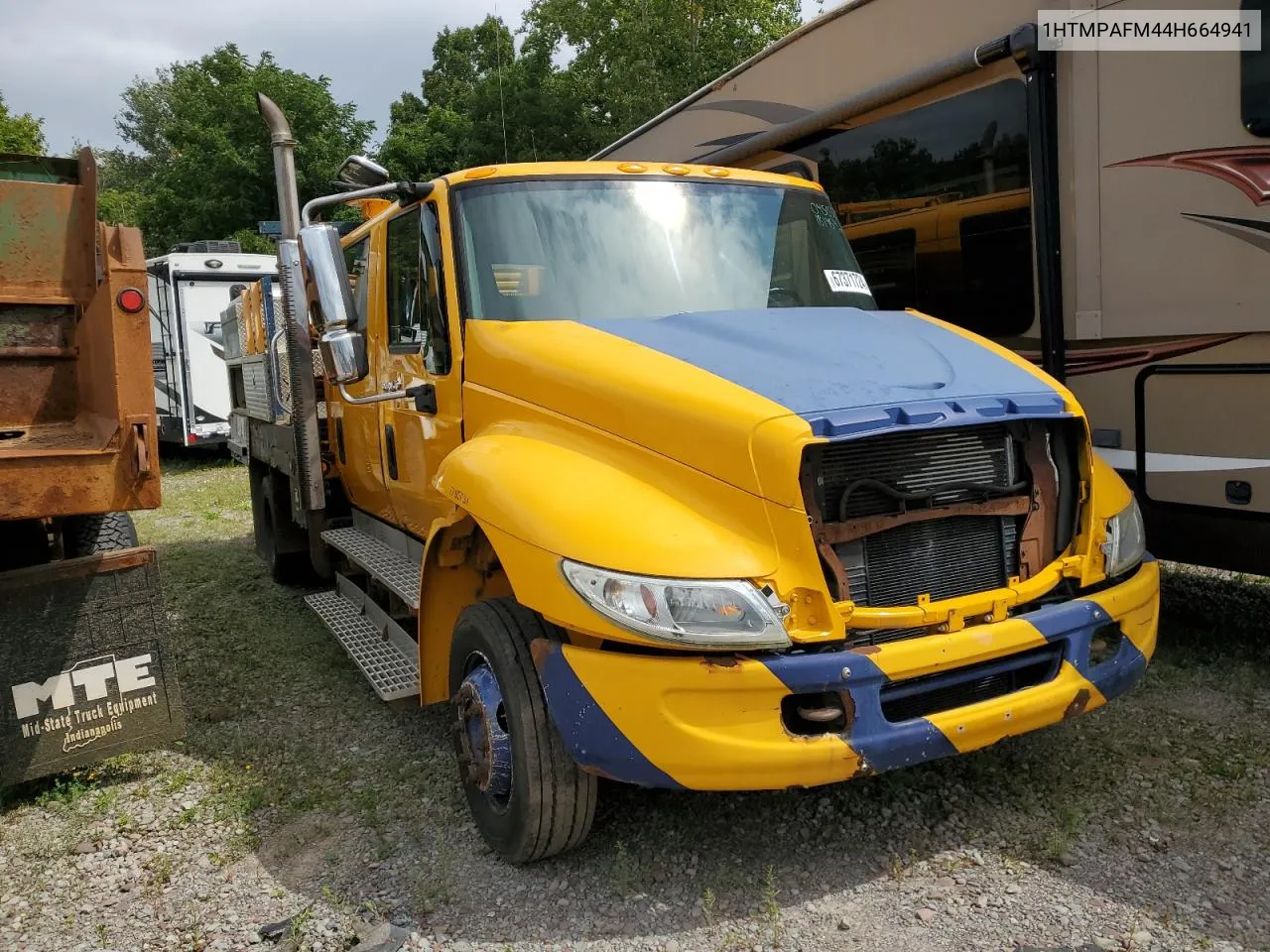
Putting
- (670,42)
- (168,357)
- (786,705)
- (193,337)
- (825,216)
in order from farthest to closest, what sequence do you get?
1. (670,42)
2. (168,357)
3. (193,337)
4. (825,216)
5. (786,705)

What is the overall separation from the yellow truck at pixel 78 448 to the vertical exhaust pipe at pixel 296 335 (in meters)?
1.13

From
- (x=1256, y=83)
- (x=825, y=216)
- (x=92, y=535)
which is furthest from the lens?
(x=92, y=535)

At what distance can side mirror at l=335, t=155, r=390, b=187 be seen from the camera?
429 centimetres

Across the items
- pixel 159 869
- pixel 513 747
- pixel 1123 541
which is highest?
pixel 1123 541

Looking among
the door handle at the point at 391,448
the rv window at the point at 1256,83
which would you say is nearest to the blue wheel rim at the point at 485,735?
the door handle at the point at 391,448

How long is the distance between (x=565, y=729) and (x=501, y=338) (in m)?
1.51

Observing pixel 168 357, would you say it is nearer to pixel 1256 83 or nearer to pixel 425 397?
pixel 425 397

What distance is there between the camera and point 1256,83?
388 centimetres

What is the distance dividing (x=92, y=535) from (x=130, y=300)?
1.58 meters

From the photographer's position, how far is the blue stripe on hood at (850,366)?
9.55 feet

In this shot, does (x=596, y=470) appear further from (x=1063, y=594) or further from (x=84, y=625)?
(x=84, y=625)

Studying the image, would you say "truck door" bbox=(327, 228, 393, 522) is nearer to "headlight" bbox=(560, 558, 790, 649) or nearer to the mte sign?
the mte sign

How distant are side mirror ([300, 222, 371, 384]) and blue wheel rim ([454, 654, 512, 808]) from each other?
118 centimetres

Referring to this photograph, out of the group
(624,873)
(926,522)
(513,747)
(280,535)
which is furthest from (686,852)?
(280,535)
